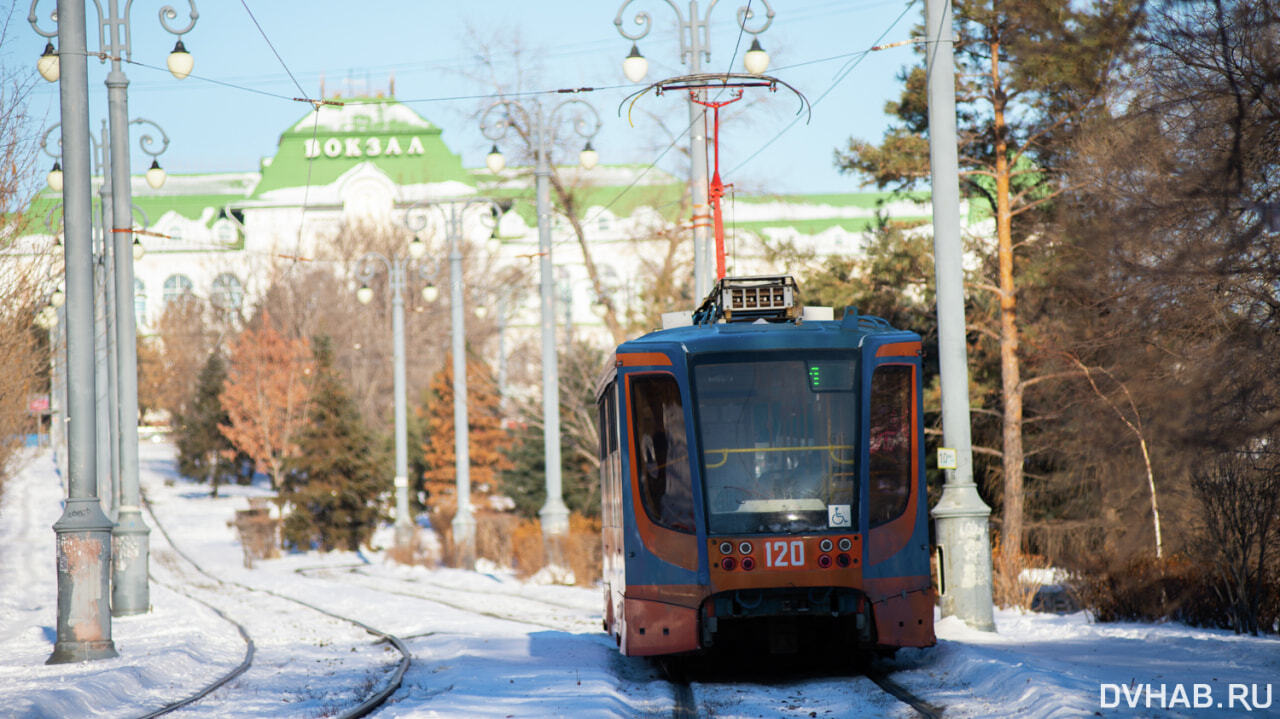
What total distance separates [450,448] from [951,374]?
45.5m

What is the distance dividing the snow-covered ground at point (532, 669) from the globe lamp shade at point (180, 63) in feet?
22.5

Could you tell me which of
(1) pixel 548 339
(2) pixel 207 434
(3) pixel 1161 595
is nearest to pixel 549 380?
(1) pixel 548 339

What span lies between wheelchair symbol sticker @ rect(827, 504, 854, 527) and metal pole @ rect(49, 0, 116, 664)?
25.0 feet

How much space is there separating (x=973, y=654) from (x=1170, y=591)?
579 cm

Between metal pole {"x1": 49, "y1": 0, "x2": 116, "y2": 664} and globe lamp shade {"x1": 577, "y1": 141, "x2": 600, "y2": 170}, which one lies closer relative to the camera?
metal pole {"x1": 49, "y1": 0, "x2": 116, "y2": 664}

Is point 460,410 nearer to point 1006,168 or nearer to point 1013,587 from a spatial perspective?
point 1006,168

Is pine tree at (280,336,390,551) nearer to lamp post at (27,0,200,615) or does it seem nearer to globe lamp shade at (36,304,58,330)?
globe lamp shade at (36,304,58,330)

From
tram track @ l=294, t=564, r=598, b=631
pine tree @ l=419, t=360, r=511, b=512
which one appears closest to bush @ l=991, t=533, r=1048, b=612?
tram track @ l=294, t=564, r=598, b=631

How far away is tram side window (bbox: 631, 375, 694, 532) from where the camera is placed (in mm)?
11008

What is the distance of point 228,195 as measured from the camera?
301 feet

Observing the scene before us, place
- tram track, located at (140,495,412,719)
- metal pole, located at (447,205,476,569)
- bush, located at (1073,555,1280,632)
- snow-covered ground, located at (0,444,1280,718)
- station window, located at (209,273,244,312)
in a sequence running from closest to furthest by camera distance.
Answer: snow-covered ground, located at (0,444,1280,718)
tram track, located at (140,495,412,719)
bush, located at (1073,555,1280,632)
metal pole, located at (447,205,476,569)
station window, located at (209,273,244,312)

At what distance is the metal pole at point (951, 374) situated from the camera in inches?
545
